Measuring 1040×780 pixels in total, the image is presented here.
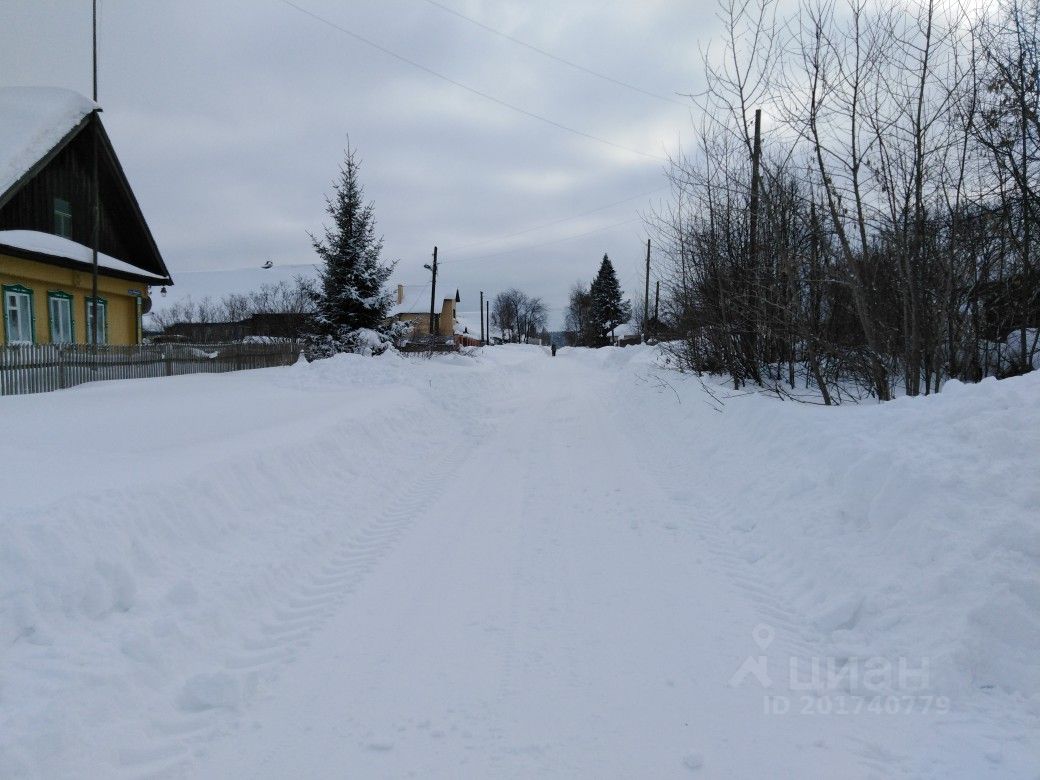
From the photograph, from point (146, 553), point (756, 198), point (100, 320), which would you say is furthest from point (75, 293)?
point (756, 198)

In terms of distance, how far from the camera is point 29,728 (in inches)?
110

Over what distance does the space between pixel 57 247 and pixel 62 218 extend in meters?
1.93

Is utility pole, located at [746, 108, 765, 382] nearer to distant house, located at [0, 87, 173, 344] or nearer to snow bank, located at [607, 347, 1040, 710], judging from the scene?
snow bank, located at [607, 347, 1040, 710]

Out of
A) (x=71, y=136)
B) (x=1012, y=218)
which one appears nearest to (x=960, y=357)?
(x=1012, y=218)

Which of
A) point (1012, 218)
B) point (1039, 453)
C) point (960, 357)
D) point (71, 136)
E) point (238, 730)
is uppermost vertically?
point (71, 136)

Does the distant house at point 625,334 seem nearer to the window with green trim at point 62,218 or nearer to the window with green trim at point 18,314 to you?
the window with green trim at point 62,218

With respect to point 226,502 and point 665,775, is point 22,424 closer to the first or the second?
point 226,502

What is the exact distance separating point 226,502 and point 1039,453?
6.91m

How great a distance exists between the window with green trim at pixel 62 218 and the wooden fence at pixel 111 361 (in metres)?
5.28

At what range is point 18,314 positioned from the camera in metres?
17.8

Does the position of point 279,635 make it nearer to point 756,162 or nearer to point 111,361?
point 756,162

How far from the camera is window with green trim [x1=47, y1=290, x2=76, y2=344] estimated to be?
19.2m

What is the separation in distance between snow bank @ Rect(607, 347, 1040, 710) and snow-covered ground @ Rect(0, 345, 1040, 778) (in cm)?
2

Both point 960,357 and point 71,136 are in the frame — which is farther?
point 71,136
